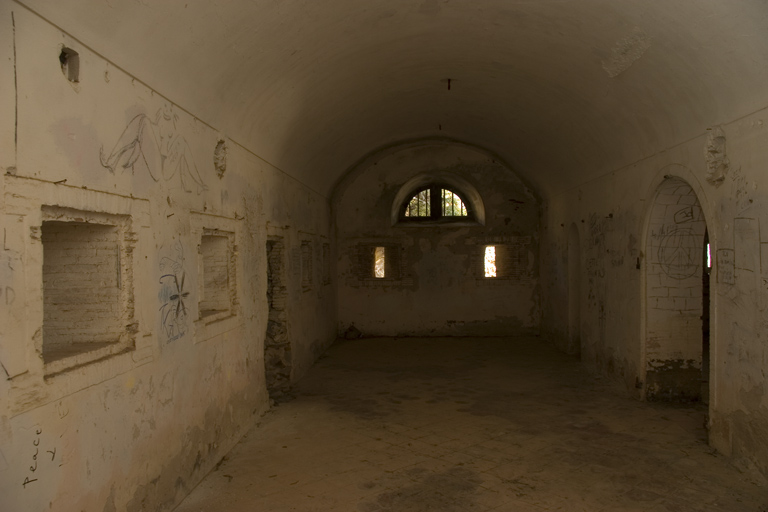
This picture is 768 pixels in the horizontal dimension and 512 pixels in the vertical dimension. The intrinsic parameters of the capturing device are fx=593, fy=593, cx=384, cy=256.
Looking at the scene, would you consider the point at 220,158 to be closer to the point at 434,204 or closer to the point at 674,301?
the point at 674,301

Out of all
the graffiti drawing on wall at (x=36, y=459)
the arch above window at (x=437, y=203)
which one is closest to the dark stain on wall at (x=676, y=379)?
the graffiti drawing on wall at (x=36, y=459)

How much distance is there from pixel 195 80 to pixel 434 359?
792 centimetres

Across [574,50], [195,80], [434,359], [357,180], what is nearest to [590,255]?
[434,359]

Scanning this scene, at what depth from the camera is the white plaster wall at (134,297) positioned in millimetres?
3023

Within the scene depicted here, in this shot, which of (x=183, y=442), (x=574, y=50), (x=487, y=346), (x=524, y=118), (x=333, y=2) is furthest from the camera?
(x=487, y=346)

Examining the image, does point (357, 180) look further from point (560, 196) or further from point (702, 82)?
point (702, 82)

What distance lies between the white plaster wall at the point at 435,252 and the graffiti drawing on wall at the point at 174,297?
9443 mm

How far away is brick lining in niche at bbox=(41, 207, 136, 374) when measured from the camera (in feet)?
13.5

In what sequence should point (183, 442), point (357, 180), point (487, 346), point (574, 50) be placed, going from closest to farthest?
point (183, 442)
point (574, 50)
point (487, 346)
point (357, 180)

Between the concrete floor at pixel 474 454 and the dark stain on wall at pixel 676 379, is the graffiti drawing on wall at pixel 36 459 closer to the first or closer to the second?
the concrete floor at pixel 474 454

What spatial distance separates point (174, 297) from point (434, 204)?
11.1m

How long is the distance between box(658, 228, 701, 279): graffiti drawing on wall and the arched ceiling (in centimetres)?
122

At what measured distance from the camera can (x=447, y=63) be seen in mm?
8258

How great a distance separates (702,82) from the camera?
5.57 meters
